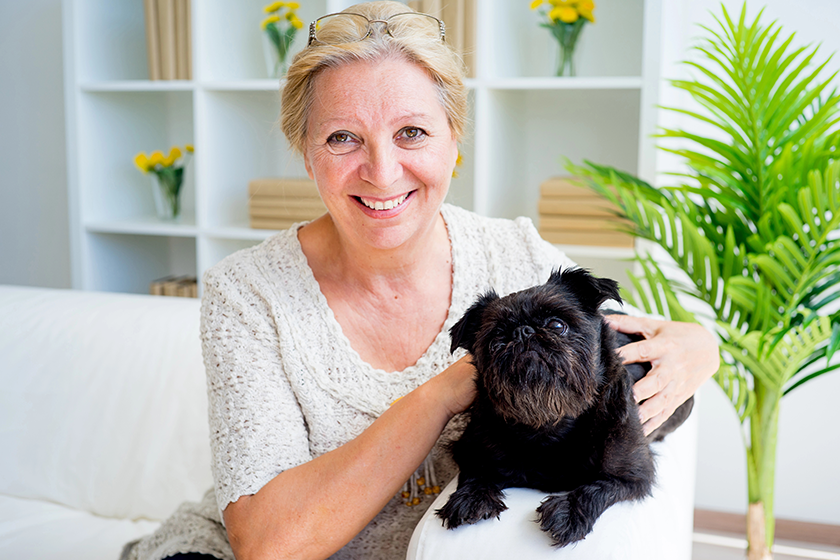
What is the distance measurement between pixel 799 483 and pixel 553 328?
2.22 metres

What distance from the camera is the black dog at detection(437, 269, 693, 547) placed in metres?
0.90

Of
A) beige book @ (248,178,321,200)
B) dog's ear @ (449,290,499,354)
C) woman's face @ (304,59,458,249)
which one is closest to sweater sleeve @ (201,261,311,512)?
woman's face @ (304,59,458,249)

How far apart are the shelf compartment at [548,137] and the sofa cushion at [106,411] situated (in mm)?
1257

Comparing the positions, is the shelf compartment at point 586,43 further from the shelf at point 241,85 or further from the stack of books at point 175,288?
the stack of books at point 175,288

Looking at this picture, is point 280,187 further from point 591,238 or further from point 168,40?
point 591,238

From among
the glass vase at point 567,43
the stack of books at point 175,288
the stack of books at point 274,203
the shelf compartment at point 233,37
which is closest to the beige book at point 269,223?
the stack of books at point 274,203

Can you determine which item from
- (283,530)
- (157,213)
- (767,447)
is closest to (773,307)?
(767,447)

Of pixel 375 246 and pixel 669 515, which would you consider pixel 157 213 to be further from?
pixel 669 515

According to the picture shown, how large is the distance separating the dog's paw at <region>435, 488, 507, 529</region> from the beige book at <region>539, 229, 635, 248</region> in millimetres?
1599

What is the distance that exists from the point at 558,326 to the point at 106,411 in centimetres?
151

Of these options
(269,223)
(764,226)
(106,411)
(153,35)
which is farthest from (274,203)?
(764,226)

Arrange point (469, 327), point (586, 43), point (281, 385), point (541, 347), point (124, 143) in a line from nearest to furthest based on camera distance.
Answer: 1. point (541, 347)
2. point (469, 327)
3. point (281, 385)
4. point (586, 43)
5. point (124, 143)

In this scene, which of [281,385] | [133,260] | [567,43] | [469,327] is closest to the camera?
[469,327]

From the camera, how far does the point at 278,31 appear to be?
275cm
